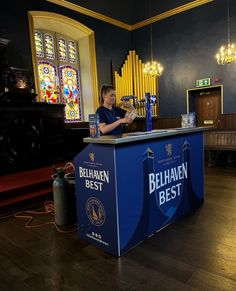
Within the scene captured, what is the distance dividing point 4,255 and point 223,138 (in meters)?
4.79

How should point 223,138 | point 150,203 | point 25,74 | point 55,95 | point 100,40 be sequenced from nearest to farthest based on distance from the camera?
point 150,203, point 25,74, point 223,138, point 55,95, point 100,40

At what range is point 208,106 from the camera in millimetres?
7328

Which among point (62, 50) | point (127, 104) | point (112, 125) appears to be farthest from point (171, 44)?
point (112, 125)

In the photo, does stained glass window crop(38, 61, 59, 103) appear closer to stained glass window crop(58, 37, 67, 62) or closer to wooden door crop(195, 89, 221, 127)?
stained glass window crop(58, 37, 67, 62)

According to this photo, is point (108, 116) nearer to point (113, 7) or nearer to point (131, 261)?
point (131, 261)

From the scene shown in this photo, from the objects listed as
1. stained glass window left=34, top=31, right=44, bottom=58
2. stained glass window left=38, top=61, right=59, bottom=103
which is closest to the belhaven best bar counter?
stained glass window left=38, top=61, right=59, bottom=103

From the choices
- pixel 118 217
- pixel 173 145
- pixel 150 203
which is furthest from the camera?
pixel 173 145

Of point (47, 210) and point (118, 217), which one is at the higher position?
point (118, 217)

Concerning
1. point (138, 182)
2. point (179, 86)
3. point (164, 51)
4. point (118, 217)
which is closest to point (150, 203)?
point (138, 182)

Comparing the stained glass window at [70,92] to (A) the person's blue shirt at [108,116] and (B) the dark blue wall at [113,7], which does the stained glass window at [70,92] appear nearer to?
(B) the dark blue wall at [113,7]

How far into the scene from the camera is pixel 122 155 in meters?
1.84

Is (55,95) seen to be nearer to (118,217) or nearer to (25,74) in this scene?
(25,74)

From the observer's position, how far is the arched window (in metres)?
6.41

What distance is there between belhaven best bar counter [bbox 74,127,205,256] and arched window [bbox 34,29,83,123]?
15.1ft
